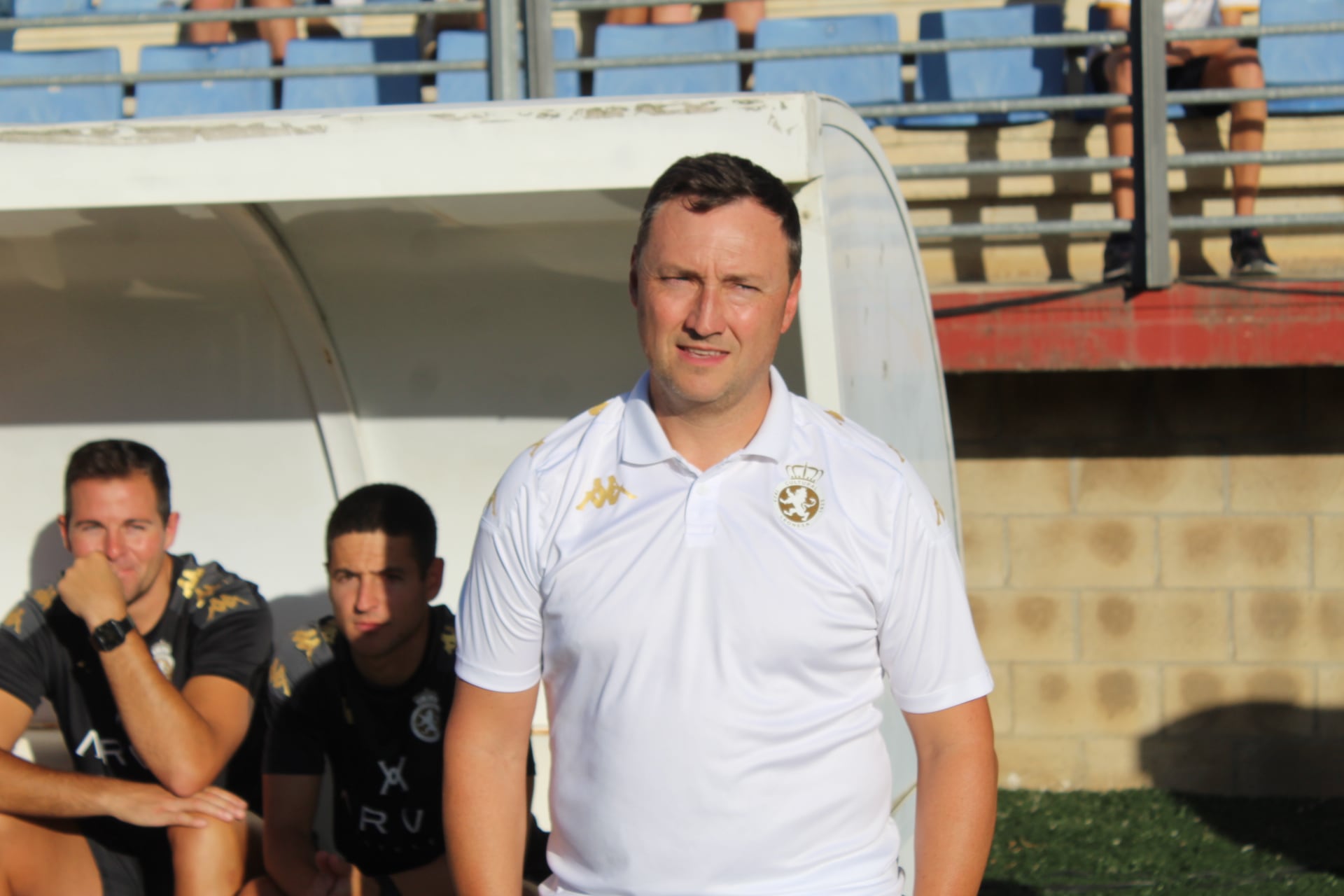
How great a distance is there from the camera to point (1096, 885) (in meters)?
4.26

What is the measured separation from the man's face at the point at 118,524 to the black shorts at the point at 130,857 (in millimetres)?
548

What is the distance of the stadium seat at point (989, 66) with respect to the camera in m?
5.84

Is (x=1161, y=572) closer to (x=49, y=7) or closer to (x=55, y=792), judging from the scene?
(x=55, y=792)

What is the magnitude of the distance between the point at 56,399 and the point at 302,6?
6.38 feet

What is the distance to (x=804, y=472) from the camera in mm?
1752

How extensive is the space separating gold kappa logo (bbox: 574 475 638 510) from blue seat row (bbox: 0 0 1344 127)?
164 inches

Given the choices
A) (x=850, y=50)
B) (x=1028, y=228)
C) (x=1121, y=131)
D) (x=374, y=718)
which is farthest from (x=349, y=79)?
(x=374, y=718)

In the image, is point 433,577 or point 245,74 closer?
point 433,577

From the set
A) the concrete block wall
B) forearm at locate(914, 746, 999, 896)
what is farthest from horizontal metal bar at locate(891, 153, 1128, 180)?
forearm at locate(914, 746, 999, 896)

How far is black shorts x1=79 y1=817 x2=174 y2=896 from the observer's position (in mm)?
3039

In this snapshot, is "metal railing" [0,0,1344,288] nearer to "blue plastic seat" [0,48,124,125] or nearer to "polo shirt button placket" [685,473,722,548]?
"blue plastic seat" [0,48,124,125]

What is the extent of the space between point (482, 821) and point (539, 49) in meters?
3.21

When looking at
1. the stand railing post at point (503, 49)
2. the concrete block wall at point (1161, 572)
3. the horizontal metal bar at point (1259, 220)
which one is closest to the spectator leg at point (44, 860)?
the stand railing post at point (503, 49)

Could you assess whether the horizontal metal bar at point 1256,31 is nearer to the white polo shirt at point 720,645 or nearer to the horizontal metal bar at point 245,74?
the horizontal metal bar at point 245,74
